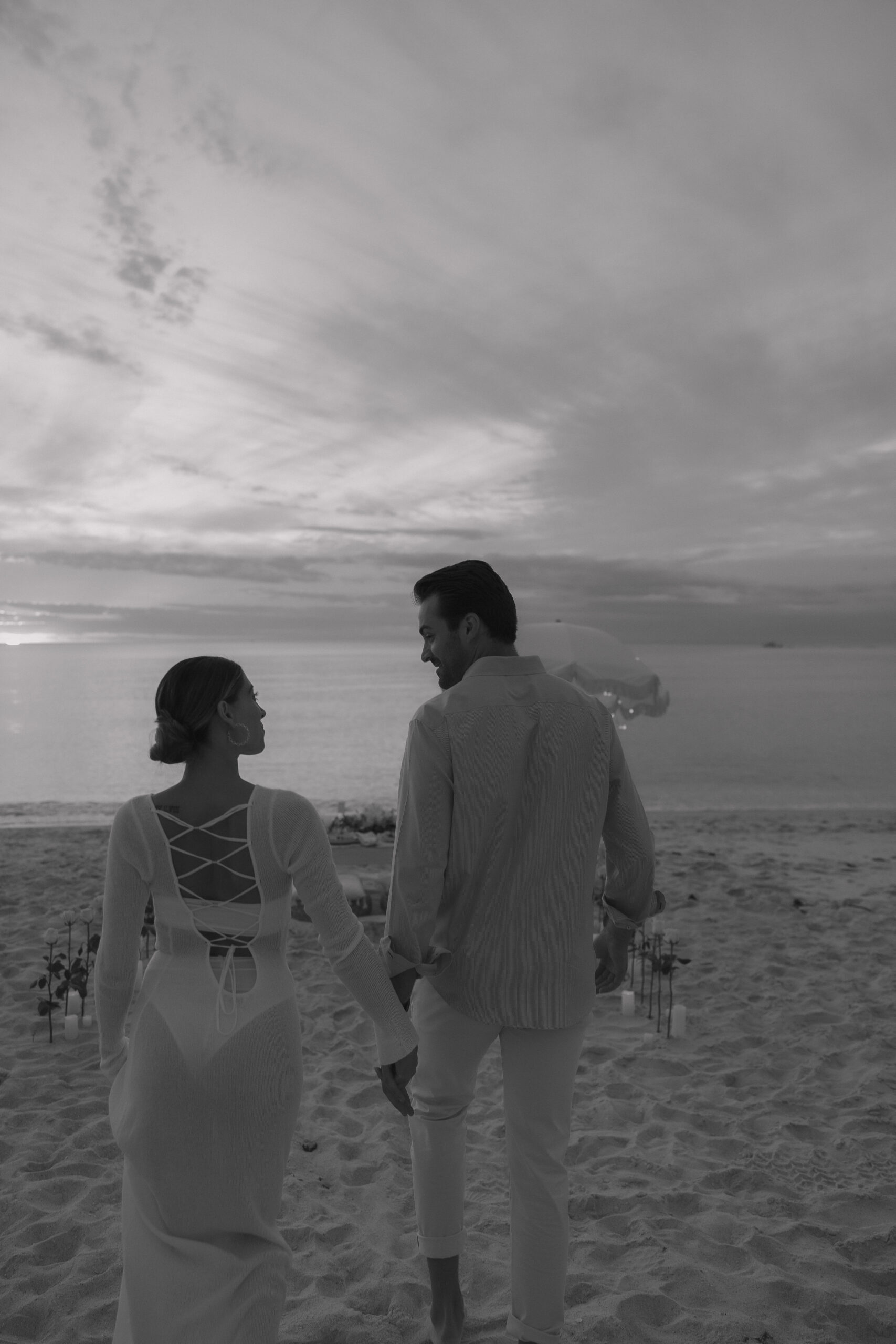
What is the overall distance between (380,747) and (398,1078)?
2871 centimetres

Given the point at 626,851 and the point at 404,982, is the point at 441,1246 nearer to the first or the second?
the point at 404,982

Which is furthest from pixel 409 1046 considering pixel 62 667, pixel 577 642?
pixel 62 667

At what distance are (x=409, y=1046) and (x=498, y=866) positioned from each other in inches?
20.8

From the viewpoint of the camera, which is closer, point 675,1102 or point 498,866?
point 498,866

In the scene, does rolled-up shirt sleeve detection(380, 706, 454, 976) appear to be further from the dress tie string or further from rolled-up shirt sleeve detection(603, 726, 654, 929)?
rolled-up shirt sleeve detection(603, 726, 654, 929)

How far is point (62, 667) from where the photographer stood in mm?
102438

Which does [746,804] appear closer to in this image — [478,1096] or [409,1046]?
[478,1096]

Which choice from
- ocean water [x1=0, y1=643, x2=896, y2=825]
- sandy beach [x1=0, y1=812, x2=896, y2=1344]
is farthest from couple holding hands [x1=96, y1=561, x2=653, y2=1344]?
ocean water [x1=0, y1=643, x2=896, y2=825]

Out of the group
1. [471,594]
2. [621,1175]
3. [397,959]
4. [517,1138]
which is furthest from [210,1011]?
[621,1175]

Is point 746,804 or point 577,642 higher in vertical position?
point 577,642

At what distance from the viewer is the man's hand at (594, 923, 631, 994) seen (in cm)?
275

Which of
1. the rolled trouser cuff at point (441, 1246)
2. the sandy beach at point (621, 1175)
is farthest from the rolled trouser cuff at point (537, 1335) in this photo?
the sandy beach at point (621, 1175)

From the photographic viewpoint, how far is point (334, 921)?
2254mm

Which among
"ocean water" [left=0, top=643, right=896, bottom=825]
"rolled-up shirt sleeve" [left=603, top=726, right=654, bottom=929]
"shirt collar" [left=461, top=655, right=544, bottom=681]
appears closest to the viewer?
"shirt collar" [left=461, top=655, right=544, bottom=681]
